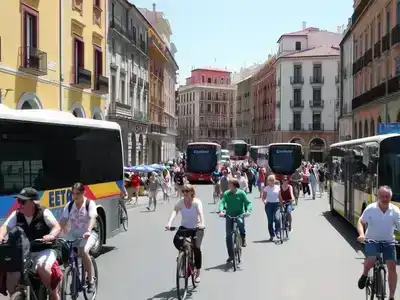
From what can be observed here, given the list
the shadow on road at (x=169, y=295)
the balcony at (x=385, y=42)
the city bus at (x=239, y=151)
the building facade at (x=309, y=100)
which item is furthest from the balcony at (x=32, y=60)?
the city bus at (x=239, y=151)

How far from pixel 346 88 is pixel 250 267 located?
4924cm

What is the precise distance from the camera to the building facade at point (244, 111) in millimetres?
114850

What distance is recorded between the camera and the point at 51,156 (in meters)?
11.4

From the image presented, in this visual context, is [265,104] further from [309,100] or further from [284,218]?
[284,218]

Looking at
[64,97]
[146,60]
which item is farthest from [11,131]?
[146,60]

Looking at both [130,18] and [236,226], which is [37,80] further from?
[130,18]

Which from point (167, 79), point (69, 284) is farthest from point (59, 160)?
point (167, 79)

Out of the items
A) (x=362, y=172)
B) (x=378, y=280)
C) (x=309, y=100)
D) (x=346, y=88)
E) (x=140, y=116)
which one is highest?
(x=309, y=100)

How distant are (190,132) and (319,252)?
130122mm

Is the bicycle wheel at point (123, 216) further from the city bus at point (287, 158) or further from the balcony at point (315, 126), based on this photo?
the balcony at point (315, 126)

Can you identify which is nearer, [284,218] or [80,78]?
[284,218]

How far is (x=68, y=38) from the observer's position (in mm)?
28734

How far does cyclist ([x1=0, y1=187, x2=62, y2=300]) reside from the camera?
22.9 ft

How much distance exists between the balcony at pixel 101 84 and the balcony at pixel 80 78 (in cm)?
195
